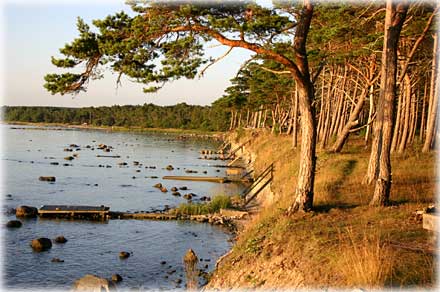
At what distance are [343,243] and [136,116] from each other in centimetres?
16406

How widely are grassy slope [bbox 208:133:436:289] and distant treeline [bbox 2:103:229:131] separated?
309ft

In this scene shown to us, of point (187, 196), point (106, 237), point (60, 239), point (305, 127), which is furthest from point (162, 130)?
point (305, 127)

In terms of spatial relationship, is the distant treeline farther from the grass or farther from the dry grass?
the dry grass

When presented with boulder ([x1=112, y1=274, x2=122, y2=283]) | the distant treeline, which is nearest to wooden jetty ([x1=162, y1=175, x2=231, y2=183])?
boulder ([x1=112, y1=274, x2=122, y2=283])

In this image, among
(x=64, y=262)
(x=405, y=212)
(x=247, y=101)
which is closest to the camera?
(x=405, y=212)

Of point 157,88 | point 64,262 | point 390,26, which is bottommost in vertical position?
point 64,262

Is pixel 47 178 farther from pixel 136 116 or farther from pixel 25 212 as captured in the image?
pixel 136 116

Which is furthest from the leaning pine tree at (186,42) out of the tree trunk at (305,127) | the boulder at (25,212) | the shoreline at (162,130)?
the shoreline at (162,130)

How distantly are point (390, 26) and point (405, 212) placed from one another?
5.28m

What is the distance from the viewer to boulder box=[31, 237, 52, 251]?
750 inches

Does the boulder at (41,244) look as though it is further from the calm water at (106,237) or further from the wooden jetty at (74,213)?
the wooden jetty at (74,213)

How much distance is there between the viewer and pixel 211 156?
64438 millimetres

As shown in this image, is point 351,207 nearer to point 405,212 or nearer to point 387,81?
point 405,212

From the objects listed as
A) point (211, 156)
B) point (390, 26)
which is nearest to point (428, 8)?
point (390, 26)
